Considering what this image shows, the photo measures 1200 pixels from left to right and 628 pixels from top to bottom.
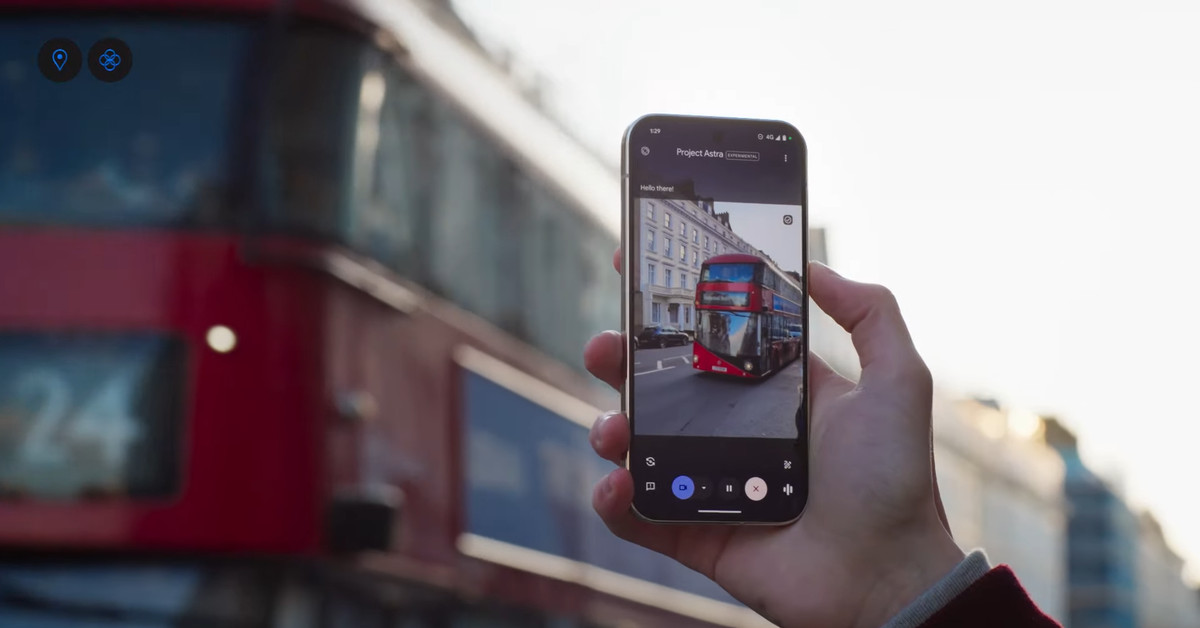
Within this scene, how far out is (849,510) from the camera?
6.63 feet

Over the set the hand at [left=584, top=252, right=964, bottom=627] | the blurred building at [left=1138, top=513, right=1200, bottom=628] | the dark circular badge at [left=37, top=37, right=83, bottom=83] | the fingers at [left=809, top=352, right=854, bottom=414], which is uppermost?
the dark circular badge at [left=37, top=37, right=83, bottom=83]

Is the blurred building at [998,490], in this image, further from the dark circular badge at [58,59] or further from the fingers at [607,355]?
the fingers at [607,355]

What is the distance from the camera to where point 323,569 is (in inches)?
202

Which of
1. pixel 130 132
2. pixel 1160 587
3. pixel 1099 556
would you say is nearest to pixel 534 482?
pixel 130 132

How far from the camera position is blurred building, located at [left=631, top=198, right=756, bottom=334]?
2.13 m

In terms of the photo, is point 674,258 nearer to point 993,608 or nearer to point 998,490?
point 993,608

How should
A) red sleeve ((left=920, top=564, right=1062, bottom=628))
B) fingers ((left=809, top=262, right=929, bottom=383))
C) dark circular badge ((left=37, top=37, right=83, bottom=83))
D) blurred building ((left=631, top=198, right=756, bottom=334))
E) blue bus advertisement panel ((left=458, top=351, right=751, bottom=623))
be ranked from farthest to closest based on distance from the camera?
blue bus advertisement panel ((left=458, top=351, right=751, bottom=623)) < dark circular badge ((left=37, top=37, right=83, bottom=83)) < blurred building ((left=631, top=198, right=756, bottom=334)) < fingers ((left=809, top=262, right=929, bottom=383)) < red sleeve ((left=920, top=564, right=1062, bottom=628))

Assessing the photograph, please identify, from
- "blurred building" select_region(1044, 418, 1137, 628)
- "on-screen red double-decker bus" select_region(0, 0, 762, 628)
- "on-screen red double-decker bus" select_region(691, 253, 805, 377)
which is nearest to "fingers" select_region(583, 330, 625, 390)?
"on-screen red double-decker bus" select_region(691, 253, 805, 377)

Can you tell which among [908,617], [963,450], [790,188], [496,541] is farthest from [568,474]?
[963,450]

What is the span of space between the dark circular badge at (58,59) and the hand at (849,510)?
1318mm

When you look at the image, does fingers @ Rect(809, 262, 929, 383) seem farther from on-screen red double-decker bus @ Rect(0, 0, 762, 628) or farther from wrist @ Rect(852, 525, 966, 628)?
on-screen red double-decker bus @ Rect(0, 0, 762, 628)

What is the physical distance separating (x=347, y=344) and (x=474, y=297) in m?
0.78

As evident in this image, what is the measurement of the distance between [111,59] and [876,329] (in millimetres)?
1729

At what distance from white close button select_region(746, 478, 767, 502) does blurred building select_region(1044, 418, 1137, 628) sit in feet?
143
